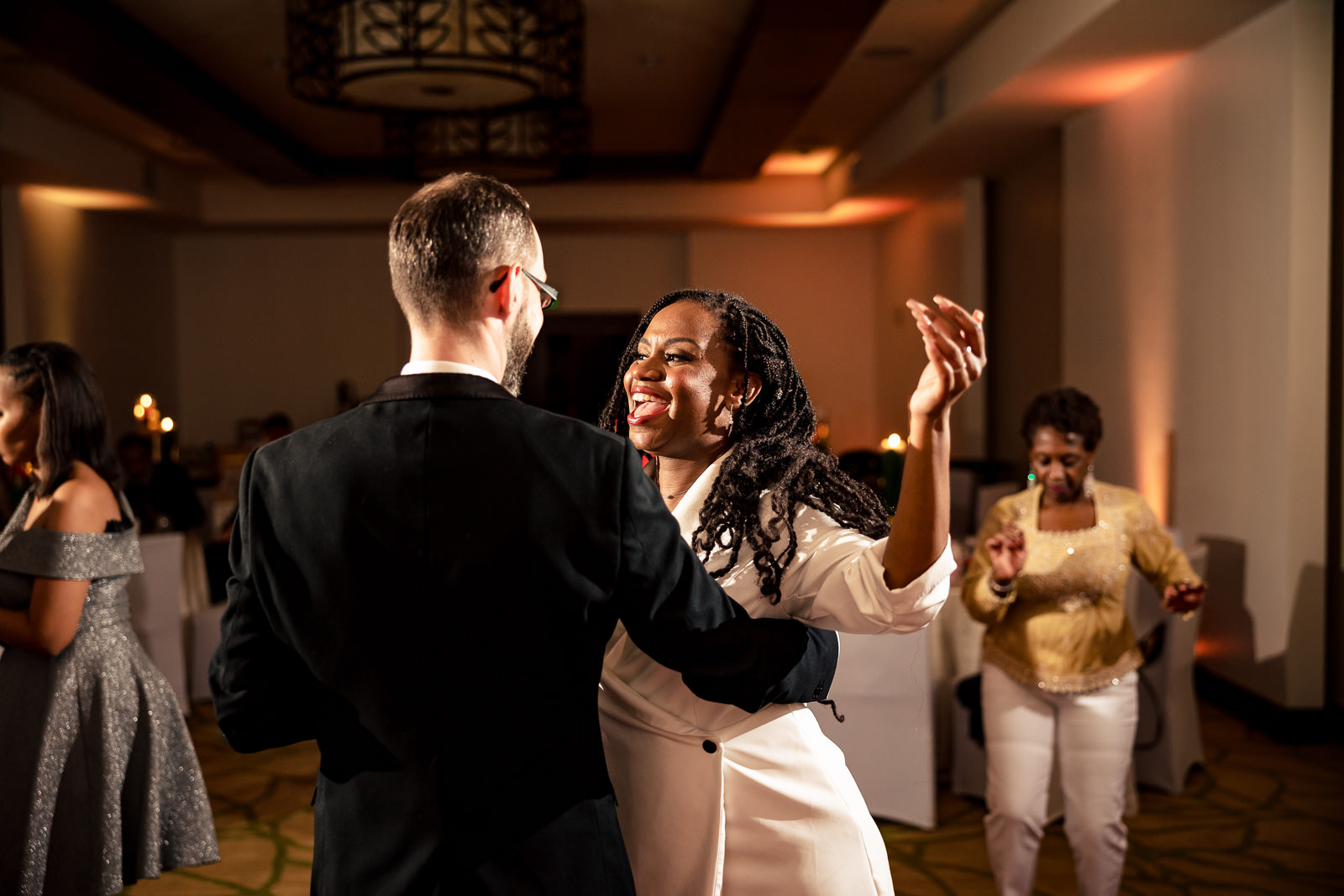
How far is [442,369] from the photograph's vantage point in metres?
1.22

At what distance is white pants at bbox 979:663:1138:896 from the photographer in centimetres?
274

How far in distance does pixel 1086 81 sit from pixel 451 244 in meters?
5.77

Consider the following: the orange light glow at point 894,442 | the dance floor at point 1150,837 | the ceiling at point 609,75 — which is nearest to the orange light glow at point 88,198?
the ceiling at point 609,75

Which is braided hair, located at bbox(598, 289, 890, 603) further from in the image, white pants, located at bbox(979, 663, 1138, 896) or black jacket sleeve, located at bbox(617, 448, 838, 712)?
white pants, located at bbox(979, 663, 1138, 896)

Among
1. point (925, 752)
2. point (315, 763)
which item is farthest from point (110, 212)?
point (925, 752)

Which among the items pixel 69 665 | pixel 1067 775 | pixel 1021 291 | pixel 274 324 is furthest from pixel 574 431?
pixel 274 324

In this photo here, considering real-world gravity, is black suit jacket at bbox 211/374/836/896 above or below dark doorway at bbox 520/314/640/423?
below

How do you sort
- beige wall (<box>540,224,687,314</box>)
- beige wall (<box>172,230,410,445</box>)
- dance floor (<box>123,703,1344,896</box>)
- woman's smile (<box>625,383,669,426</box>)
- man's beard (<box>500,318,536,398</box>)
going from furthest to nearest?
beige wall (<box>540,224,687,314</box>) → beige wall (<box>172,230,410,445</box>) → dance floor (<box>123,703,1344,896</box>) → woman's smile (<box>625,383,669,426</box>) → man's beard (<box>500,318,536,398</box>)

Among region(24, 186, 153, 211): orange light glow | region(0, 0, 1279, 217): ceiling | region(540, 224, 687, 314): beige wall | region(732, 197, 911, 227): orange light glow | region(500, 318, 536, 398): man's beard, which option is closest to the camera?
region(500, 318, 536, 398): man's beard

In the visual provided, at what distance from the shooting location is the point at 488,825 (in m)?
1.21

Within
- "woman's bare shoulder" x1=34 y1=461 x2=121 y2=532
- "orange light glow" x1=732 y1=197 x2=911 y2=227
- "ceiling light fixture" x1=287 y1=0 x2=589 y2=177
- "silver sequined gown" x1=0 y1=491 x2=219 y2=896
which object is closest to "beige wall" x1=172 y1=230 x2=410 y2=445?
"orange light glow" x1=732 y1=197 x2=911 y2=227

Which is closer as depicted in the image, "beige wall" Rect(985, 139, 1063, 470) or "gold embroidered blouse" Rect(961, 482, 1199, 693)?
"gold embroidered blouse" Rect(961, 482, 1199, 693)

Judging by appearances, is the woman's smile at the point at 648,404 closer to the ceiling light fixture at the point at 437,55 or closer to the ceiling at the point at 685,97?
the ceiling light fixture at the point at 437,55

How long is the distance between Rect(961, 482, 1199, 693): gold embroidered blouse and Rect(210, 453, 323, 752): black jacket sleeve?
2.06m
